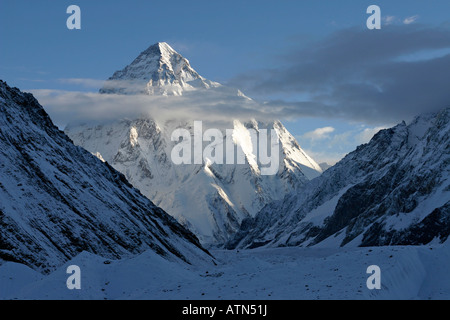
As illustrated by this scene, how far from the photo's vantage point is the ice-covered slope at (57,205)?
8188 cm

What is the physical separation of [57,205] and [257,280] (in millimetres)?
54588

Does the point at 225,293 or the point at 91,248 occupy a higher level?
the point at 91,248

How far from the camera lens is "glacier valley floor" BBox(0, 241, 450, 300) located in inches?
1660

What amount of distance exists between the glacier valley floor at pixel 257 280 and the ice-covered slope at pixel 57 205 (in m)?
27.5

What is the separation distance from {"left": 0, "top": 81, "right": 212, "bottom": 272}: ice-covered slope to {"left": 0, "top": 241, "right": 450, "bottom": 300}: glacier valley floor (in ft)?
90.3

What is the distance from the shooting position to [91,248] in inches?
3612

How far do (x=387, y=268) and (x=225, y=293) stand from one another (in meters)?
11.2
